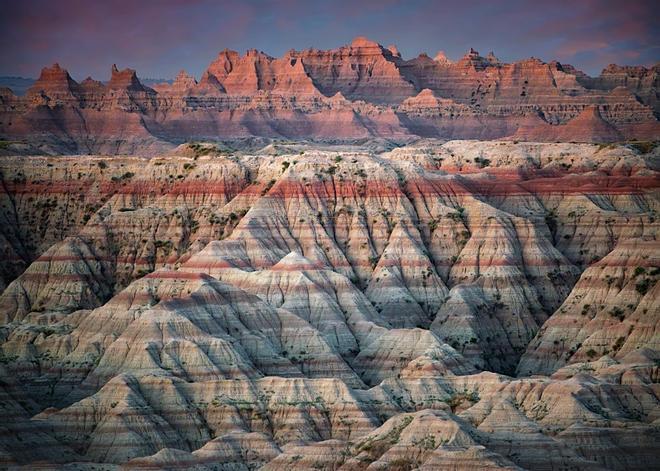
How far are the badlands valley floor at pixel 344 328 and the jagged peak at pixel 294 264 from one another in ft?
0.86

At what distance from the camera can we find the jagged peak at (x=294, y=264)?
6737 inches

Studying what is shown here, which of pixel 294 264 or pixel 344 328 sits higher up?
pixel 294 264

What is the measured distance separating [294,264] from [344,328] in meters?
10.8

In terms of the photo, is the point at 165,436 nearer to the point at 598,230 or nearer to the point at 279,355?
the point at 279,355

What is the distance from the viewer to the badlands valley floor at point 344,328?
417ft

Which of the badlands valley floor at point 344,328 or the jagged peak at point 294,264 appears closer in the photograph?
the badlands valley floor at point 344,328

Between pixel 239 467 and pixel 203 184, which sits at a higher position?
pixel 203 184

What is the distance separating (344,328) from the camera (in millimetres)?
162875

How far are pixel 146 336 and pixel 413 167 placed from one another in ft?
186

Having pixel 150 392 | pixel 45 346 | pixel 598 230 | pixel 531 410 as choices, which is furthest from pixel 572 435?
pixel 598 230

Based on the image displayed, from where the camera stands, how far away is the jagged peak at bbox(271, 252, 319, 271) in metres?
171

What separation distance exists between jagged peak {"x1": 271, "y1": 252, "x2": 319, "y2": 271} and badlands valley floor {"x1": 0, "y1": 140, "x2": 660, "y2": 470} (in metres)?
0.26

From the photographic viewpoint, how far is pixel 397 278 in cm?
17888

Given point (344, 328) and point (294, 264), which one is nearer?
point (344, 328)
